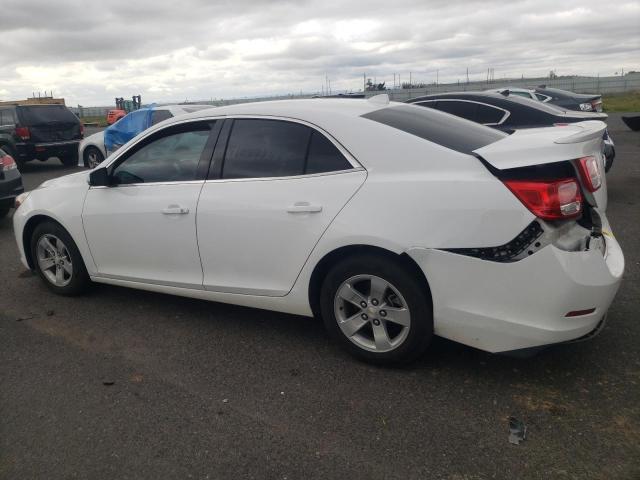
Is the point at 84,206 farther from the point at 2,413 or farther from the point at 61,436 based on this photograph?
the point at 61,436

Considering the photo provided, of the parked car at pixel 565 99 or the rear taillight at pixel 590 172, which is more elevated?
the rear taillight at pixel 590 172

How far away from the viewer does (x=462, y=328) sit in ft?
10.1

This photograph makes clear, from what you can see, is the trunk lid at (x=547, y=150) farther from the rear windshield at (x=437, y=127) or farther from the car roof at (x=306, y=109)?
the car roof at (x=306, y=109)

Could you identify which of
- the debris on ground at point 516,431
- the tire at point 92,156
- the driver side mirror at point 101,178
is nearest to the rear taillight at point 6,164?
the driver side mirror at point 101,178

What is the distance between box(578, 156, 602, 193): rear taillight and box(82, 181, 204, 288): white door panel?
2.41 metres

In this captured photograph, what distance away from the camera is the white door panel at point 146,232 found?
3957 mm

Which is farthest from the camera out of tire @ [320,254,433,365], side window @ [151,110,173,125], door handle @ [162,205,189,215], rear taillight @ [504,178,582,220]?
side window @ [151,110,173,125]

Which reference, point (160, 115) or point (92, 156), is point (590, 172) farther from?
point (92, 156)

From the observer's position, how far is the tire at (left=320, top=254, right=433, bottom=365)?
10.4ft

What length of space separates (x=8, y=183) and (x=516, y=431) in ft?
26.1

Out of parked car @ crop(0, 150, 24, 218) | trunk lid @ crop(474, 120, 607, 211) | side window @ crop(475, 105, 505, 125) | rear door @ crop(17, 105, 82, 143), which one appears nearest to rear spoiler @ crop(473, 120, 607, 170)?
trunk lid @ crop(474, 120, 607, 211)

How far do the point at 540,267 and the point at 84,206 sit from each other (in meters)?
3.48

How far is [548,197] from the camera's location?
282 cm

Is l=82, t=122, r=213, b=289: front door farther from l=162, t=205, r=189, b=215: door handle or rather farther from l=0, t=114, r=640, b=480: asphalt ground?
l=0, t=114, r=640, b=480: asphalt ground
